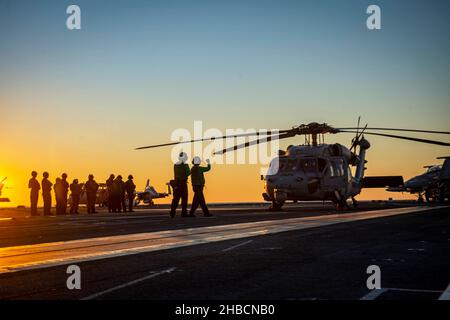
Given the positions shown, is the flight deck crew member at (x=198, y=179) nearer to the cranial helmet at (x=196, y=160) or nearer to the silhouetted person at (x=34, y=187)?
the cranial helmet at (x=196, y=160)

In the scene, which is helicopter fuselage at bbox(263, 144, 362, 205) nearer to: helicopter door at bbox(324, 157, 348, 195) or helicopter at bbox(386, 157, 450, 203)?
helicopter door at bbox(324, 157, 348, 195)

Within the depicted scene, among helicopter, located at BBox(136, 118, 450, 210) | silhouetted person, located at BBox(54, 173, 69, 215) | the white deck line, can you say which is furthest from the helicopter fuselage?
the white deck line

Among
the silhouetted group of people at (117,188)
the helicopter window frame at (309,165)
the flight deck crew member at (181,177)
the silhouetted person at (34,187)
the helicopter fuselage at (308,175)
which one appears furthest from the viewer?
the silhouetted group of people at (117,188)

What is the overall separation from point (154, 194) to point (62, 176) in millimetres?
43623

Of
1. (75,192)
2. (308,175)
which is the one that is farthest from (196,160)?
(75,192)

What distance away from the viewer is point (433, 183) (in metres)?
59.6

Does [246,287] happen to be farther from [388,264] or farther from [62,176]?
[62,176]

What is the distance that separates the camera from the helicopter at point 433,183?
54156 mm

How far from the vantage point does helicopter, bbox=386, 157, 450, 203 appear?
5416 centimetres

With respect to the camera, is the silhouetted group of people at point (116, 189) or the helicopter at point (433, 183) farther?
the helicopter at point (433, 183)

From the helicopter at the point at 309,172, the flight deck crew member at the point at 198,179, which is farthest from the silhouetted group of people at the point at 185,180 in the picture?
the helicopter at the point at 309,172

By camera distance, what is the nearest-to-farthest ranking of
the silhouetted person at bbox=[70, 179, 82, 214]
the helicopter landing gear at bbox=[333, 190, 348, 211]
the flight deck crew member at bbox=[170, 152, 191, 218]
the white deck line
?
the white deck line → the flight deck crew member at bbox=[170, 152, 191, 218] → the silhouetted person at bbox=[70, 179, 82, 214] → the helicopter landing gear at bbox=[333, 190, 348, 211]
